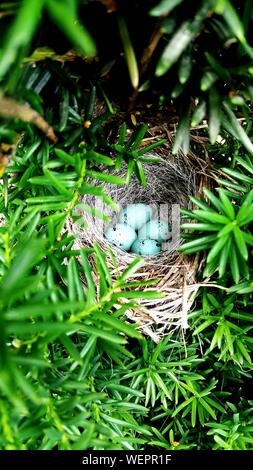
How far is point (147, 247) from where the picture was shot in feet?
4.42

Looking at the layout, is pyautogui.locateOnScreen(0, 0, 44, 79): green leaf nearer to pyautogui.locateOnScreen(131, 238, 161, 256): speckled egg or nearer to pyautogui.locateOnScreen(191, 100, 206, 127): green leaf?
pyautogui.locateOnScreen(191, 100, 206, 127): green leaf

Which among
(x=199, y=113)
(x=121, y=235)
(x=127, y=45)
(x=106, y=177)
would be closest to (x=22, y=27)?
(x=127, y=45)

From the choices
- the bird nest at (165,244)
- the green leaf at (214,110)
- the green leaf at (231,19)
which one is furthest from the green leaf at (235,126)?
the bird nest at (165,244)

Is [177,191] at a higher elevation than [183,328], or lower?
higher

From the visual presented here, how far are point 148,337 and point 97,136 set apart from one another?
1.76 ft

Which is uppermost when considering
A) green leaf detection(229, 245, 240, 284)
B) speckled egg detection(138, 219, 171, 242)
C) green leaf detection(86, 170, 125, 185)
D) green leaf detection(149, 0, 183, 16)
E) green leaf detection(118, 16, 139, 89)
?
green leaf detection(149, 0, 183, 16)

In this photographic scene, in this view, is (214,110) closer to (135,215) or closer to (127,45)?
(127,45)

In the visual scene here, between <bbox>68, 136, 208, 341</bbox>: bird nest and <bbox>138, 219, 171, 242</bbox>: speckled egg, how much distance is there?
24 millimetres

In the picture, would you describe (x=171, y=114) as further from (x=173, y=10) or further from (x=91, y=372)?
(x=91, y=372)

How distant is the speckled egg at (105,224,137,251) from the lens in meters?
1.35

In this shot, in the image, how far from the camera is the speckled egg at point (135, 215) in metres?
1.40

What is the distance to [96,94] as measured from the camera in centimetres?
78

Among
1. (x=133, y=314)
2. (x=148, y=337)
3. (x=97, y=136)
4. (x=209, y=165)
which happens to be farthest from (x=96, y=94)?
(x=148, y=337)

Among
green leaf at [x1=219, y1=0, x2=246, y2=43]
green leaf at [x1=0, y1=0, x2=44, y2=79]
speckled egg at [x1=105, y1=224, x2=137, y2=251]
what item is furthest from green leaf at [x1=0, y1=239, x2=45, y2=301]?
speckled egg at [x1=105, y1=224, x2=137, y2=251]
